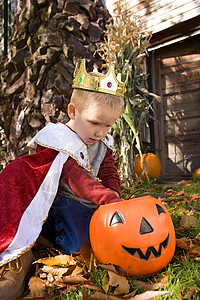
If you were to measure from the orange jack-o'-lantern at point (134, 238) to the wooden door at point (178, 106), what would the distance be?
14.1 ft

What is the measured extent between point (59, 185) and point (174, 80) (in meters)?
4.70

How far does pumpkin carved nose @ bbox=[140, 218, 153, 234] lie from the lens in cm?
127

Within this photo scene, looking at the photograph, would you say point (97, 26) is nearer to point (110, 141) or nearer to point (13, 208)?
point (110, 141)

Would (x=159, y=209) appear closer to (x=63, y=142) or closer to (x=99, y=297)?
(x=99, y=297)

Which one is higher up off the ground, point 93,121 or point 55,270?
point 93,121

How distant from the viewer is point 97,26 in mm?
5328

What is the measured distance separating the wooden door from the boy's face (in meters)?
4.09

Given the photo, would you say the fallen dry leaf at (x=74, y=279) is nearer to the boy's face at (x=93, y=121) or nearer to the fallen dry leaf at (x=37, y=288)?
the fallen dry leaf at (x=37, y=288)

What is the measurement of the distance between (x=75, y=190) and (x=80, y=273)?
0.43m

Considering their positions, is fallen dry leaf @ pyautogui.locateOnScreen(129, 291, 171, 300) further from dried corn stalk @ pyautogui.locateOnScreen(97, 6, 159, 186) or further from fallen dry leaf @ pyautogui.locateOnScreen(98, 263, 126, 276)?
dried corn stalk @ pyautogui.locateOnScreen(97, 6, 159, 186)

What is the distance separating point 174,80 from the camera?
5617 mm

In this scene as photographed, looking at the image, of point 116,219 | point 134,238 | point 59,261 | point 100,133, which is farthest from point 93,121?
point 59,261

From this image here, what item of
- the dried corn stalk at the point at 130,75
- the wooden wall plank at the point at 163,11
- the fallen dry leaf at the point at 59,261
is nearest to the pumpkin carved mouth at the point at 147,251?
the fallen dry leaf at the point at 59,261

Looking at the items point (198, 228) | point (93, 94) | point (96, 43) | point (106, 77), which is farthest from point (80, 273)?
point (96, 43)
